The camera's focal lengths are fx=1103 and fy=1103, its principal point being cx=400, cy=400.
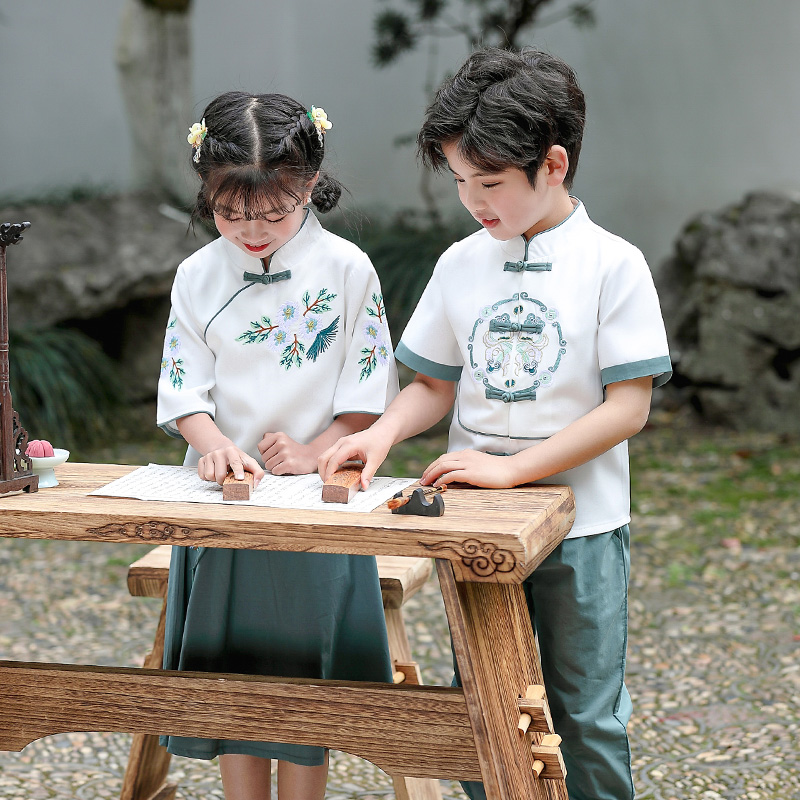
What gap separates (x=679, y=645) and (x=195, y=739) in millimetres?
1981

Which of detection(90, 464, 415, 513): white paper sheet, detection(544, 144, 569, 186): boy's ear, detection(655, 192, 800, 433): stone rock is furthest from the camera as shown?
detection(655, 192, 800, 433): stone rock

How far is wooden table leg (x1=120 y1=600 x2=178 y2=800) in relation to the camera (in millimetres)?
2340

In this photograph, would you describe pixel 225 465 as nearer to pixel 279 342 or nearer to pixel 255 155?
pixel 279 342

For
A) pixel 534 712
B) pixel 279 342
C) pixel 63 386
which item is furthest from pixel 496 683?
pixel 63 386

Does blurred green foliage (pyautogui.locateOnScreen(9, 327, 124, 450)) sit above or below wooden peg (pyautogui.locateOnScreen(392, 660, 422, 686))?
below

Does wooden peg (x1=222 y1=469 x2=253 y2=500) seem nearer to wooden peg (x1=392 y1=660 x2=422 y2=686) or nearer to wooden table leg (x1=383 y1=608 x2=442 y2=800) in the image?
wooden table leg (x1=383 y1=608 x2=442 y2=800)

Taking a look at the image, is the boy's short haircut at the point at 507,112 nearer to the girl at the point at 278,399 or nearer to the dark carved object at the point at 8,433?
the girl at the point at 278,399

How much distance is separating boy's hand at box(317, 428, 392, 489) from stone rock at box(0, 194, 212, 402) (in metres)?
4.49

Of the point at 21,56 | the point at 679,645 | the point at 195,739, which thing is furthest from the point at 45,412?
the point at 195,739

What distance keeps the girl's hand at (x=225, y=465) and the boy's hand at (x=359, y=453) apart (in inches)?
4.3

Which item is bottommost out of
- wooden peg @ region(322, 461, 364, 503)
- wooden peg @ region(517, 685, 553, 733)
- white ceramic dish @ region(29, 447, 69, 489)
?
wooden peg @ region(517, 685, 553, 733)

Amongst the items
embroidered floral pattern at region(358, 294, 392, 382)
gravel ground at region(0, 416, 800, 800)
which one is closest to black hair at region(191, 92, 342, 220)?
embroidered floral pattern at region(358, 294, 392, 382)

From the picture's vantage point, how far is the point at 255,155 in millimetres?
1823

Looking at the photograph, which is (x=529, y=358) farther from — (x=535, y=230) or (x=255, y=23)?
(x=255, y=23)
